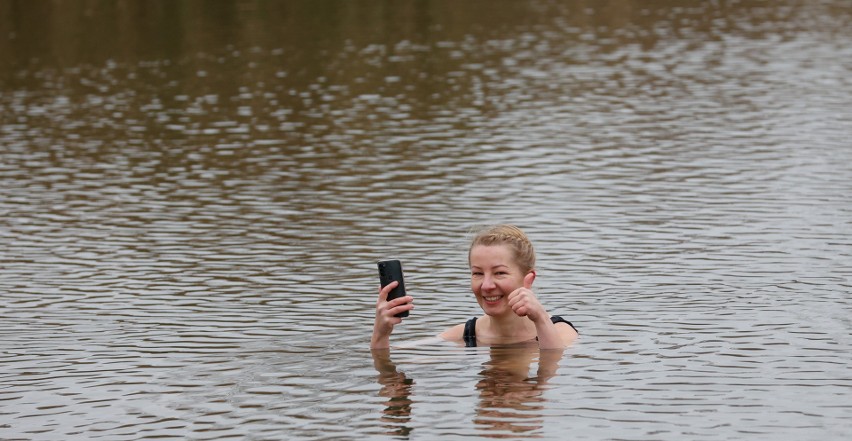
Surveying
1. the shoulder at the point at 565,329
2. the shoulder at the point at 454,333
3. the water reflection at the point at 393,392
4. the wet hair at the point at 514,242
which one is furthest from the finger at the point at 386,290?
the shoulder at the point at 565,329

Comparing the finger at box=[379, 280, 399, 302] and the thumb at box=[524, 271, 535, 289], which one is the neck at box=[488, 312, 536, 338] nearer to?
the thumb at box=[524, 271, 535, 289]

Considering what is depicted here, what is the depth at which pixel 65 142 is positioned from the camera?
27.5m

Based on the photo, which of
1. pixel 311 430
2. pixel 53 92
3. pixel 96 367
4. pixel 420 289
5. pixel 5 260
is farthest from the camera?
pixel 53 92

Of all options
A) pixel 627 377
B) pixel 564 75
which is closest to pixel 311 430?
pixel 627 377

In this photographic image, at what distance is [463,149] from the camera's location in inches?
989

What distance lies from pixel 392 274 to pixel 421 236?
6.83 metres

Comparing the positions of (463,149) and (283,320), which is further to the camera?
(463,149)

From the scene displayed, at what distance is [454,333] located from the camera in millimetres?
12648

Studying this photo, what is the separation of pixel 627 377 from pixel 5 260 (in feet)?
28.4

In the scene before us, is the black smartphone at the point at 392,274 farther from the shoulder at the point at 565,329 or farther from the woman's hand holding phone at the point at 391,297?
the shoulder at the point at 565,329

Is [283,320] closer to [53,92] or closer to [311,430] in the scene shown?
[311,430]

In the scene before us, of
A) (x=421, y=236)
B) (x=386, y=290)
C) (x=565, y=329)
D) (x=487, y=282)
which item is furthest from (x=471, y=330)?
(x=421, y=236)

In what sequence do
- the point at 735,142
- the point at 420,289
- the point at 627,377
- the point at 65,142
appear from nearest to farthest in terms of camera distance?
the point at 627,377 < the point at 420,289 < the point at 735,142 < the point at 65,142

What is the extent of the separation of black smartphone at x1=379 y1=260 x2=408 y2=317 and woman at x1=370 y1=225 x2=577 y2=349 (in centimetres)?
4
